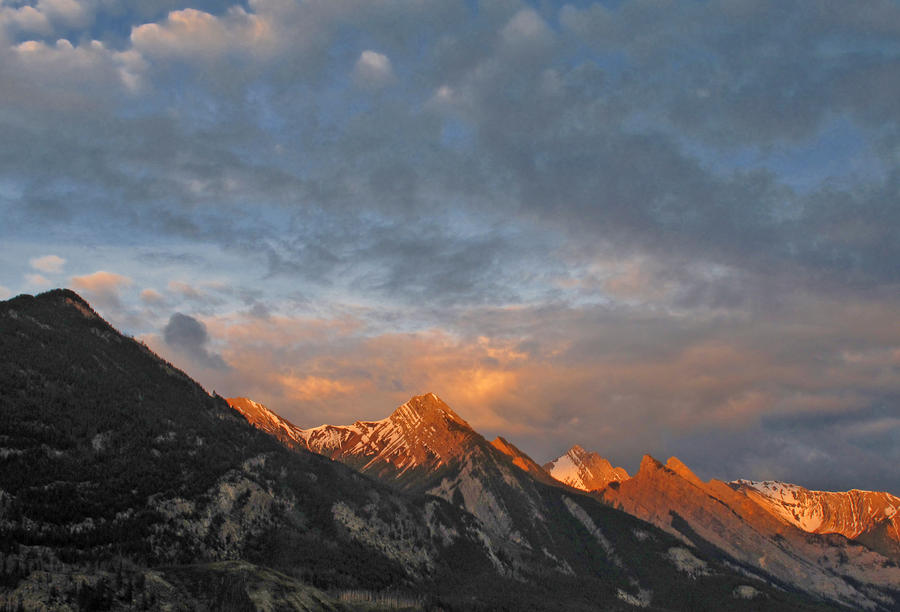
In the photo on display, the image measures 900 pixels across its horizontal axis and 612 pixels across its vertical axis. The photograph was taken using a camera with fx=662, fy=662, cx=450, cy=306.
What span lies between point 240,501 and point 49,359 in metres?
71.2

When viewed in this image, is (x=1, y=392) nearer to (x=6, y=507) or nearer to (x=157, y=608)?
(x=6, y=507)

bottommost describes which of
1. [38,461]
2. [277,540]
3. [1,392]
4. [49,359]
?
[277,540]

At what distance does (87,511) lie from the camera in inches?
5497

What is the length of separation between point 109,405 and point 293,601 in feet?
417

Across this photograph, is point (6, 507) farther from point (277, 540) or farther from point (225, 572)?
point (277, 540)

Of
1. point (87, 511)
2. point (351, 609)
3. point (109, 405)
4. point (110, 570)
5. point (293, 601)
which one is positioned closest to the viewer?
point (110, 570)

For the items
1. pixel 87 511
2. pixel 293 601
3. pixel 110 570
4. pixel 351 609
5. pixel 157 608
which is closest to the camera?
pixel 157 608

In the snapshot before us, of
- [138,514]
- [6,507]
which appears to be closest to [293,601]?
[6,507]

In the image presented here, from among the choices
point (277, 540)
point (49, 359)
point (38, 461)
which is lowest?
point (277, 540)

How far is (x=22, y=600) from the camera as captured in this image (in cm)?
6675

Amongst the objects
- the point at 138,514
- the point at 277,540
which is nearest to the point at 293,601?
the point at 138,514

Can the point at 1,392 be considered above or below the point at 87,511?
above

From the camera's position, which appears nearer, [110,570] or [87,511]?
[110,570]

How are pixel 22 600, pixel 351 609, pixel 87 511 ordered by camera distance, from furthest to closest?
1. pixel 87 511
2. pixel 351 609
3. pixel 22 600
